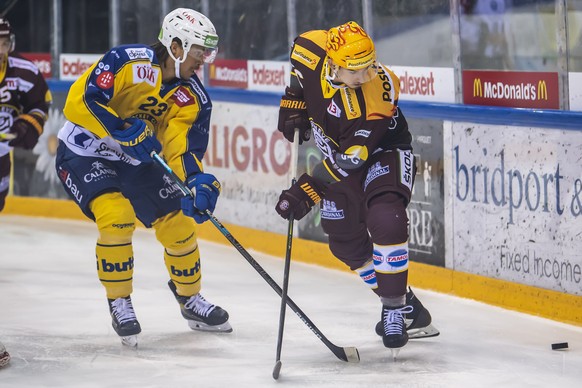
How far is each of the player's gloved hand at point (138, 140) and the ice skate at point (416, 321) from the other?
45.1 inches

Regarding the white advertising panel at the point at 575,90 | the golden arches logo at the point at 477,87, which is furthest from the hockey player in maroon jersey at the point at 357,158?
the golden arches logo at the point at 477,87

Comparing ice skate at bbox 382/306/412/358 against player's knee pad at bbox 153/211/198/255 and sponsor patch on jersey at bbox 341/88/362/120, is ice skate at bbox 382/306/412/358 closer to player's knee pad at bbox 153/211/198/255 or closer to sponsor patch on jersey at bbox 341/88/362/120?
sponsor patch on jersey at bbox 341/88/362/120

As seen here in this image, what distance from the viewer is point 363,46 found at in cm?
455

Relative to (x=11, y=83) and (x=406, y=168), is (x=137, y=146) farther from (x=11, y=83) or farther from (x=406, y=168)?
(x=11, y=83)

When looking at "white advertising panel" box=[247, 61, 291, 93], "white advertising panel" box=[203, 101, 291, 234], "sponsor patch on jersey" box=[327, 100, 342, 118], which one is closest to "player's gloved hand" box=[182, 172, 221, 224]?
"sponsor patch on jersey" box=[327, 100, 342, 118]

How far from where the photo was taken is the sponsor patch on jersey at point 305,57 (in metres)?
4.91

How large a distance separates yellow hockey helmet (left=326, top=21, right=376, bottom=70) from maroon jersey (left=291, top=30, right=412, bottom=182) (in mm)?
157

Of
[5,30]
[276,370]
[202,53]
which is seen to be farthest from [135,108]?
[5,30]

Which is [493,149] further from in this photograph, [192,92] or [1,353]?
[1,353]

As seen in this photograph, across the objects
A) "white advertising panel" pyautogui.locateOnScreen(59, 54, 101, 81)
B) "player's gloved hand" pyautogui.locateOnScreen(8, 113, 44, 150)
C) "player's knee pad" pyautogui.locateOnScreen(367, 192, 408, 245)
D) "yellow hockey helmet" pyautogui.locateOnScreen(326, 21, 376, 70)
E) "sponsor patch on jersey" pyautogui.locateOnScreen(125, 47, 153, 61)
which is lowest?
"player's knee pad" pyautogui.locateOnScreen(367, 192, 408, 245)

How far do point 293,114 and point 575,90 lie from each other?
1441 millimetres

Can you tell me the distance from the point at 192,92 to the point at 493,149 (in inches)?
63.7

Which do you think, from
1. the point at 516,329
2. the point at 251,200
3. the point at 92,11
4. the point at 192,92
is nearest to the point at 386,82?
the point at 192,92

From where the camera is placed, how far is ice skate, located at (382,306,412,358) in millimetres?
4730
